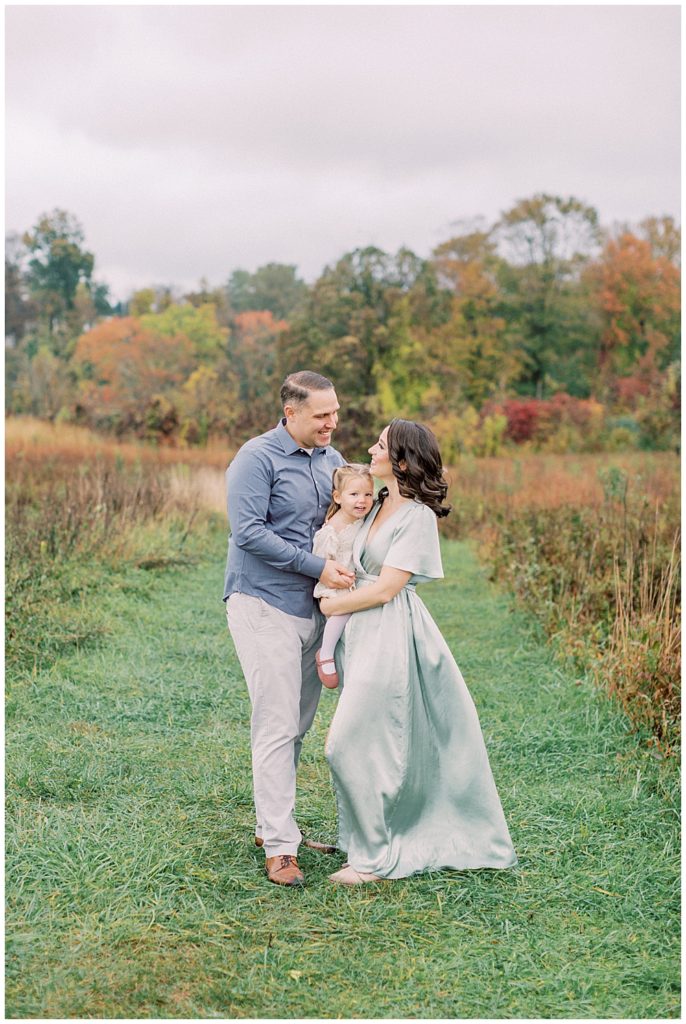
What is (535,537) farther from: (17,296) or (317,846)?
(17,296)

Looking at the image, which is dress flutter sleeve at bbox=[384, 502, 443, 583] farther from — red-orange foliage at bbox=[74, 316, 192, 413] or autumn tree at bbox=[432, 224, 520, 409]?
red-orange foliage at bbox=[74, 316, 192, 413]

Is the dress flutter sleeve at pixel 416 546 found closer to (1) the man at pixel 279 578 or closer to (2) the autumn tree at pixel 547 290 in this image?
(1) the man at pixel 279 578

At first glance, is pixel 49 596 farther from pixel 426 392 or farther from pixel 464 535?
pixel 426 392

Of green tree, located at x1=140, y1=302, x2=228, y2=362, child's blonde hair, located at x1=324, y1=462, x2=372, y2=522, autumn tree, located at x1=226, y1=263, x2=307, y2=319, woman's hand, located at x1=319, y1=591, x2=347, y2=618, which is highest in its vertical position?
autumn tree, located at x1=226, y1=263, x2=307, y2=319

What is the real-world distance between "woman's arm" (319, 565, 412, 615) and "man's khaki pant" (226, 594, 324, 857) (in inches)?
10.4

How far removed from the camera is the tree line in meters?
23.0

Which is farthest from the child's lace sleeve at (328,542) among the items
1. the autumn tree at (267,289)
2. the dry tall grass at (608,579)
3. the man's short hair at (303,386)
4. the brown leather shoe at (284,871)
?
the autumn tree at (267,289)

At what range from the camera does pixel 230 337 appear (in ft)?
121

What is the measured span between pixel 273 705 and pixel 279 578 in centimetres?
49

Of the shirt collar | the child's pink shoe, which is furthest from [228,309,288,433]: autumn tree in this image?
the child's pink shoe

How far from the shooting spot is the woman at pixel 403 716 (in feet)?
12.9

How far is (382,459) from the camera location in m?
4.00

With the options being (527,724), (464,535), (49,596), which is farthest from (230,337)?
(527,724)

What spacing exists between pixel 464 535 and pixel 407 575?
11.1 m
